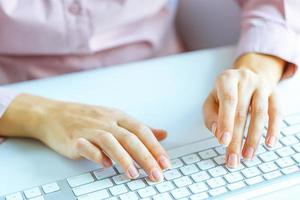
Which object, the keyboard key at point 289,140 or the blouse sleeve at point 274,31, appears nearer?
the keyboard key at point 289,140

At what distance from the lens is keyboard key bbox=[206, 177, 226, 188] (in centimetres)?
69

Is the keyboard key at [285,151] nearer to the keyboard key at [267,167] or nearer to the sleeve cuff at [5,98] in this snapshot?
the keyboard key at [267,167]

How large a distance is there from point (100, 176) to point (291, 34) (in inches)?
16.7

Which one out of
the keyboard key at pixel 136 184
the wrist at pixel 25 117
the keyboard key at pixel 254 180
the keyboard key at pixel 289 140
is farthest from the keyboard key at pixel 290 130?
the wrist at pixel 25 117

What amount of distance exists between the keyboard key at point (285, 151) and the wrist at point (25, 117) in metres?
0.30

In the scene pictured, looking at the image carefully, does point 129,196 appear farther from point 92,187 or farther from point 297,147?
point 297,147

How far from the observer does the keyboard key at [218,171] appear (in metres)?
0.71

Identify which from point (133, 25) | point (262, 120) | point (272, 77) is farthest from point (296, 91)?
point (133, 25)

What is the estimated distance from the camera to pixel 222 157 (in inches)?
29.3

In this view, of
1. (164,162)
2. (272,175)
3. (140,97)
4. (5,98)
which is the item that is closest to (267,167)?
(272,175)

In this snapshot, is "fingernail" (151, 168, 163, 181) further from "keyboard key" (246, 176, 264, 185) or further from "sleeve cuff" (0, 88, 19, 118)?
"sleeve cuff" (0, 88, 19, 118)

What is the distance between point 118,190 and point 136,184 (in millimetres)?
23

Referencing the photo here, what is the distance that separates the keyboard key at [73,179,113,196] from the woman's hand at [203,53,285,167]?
0.47 ft

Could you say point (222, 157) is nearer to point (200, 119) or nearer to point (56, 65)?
point (200, 119)
